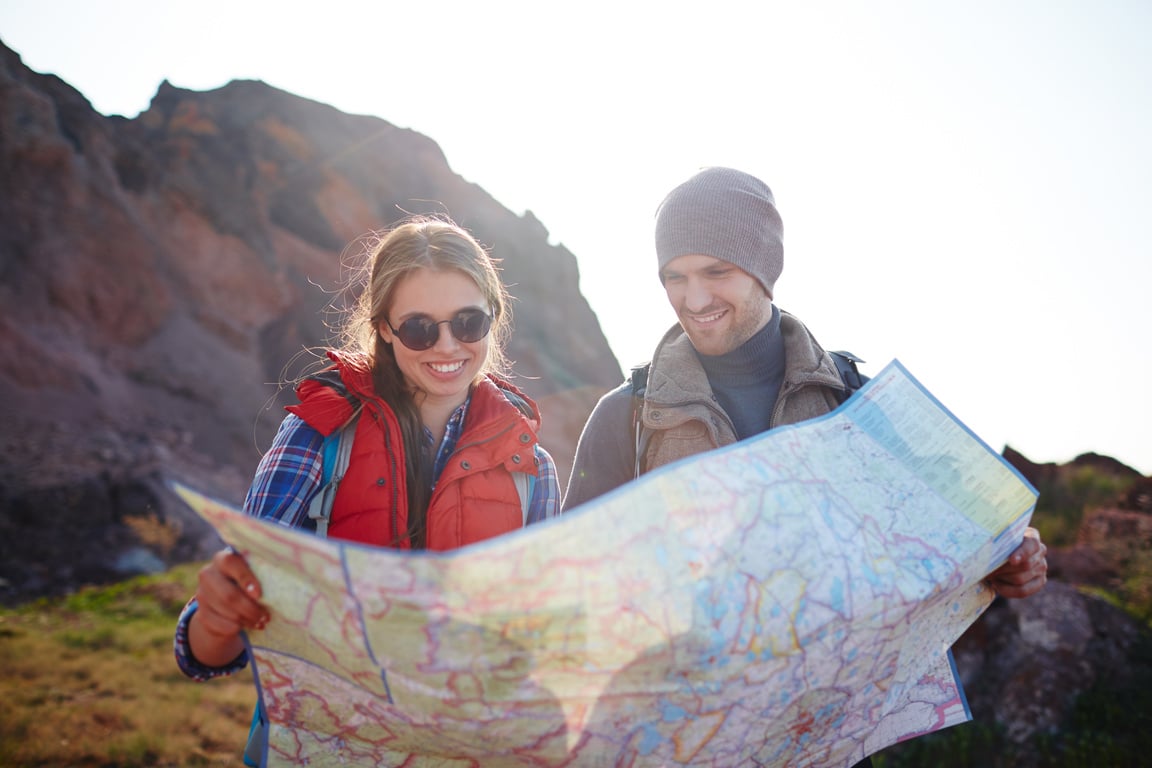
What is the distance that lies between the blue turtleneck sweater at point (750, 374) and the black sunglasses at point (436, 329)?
29.7 inches

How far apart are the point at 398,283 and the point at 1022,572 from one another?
6.46ft

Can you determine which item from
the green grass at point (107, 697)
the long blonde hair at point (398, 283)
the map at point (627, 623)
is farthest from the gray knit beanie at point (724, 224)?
the green grass at point (107, 697)

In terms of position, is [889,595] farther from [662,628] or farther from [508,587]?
[508,587]

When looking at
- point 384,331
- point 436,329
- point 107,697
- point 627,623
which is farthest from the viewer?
point 107,697

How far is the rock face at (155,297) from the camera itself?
11969 mm

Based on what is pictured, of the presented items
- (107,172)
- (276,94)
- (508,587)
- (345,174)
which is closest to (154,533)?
(107,172)

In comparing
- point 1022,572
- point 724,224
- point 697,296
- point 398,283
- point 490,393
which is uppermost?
point 724,224

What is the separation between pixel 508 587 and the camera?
1283mm

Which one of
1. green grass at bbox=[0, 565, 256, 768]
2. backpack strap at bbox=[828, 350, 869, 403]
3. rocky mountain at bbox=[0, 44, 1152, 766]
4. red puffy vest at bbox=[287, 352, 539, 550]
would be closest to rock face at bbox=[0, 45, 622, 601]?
rocky mountain at bbox=[0, 44, 1152, 766]

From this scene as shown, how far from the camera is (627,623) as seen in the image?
1333mm

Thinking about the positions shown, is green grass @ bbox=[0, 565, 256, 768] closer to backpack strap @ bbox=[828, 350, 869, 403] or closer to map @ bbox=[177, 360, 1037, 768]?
map @ bbox=[177, 360, 1037, 768]

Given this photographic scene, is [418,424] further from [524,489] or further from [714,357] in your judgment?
[714,357]

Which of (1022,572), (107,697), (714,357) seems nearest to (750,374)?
(714,357)

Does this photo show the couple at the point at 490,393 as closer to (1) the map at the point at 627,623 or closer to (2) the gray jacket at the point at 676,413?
(2) the gray jacket at the point at 676,413
